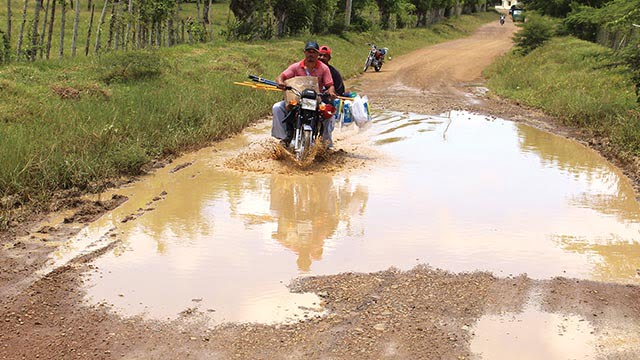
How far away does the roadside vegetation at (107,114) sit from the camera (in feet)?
23.9

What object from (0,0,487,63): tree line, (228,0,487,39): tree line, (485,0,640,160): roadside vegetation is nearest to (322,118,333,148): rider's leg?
(485,0,640,160): roadside vegetation

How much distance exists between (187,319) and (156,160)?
5.01 metres

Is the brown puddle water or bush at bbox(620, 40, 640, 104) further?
bush at bbox(620, 40, 640, 104)

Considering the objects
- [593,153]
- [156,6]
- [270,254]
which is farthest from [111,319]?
[156,6]

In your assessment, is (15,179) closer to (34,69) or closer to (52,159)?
(52,159)

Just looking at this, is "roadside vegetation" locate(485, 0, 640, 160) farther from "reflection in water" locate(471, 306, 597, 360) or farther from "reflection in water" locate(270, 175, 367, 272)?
"reflection in water" locate(471, 306, 597, 360)

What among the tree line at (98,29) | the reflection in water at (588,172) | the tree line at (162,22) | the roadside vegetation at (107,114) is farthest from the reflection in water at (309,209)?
the tree line at (162,22)

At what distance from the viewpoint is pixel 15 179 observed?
677 cm

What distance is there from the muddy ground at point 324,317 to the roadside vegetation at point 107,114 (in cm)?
118

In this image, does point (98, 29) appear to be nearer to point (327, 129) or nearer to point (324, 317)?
point (327, 129)

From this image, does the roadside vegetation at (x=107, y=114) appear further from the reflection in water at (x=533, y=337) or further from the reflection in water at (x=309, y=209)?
the reflection in water at (x=533, y=337)

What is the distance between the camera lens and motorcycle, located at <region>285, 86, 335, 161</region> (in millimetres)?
9117

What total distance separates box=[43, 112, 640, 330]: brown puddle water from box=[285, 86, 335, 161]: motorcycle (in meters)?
0.60

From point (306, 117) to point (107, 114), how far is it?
286 centimetres
